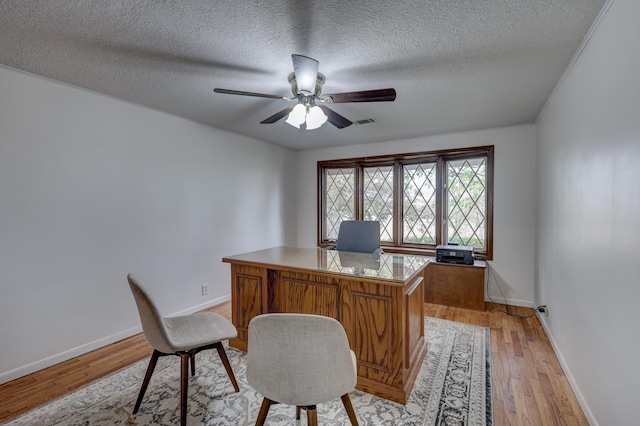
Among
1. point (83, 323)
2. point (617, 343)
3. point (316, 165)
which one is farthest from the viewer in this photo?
point (316, 165)

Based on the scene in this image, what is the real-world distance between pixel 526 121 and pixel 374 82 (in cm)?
225

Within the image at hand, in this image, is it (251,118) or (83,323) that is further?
(251,118)

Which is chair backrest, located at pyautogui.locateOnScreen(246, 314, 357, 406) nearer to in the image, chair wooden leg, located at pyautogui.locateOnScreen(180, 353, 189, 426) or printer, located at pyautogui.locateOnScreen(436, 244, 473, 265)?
chair wooden leg, located at pyautogui.locateOnScreen(180, 353, 189, 426)

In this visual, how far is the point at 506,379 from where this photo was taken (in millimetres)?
2080

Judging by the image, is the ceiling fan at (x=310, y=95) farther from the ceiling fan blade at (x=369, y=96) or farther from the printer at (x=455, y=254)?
the printer at (x=455, y=254)

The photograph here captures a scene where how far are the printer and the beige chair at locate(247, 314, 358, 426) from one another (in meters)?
2.88

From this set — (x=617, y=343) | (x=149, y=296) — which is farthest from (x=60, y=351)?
(x=617, y=343)

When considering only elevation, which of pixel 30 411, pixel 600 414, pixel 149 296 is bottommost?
pixel 30 411

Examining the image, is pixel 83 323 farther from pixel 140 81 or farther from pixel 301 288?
pixel 140 81

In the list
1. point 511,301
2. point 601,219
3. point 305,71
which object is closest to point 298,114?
point 305,71

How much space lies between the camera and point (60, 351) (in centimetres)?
236

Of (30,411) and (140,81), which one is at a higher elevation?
(140,81)

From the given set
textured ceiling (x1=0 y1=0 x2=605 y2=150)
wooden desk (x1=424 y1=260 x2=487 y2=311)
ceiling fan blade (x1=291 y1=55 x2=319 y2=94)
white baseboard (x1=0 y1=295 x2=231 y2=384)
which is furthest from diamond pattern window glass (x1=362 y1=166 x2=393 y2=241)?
white baseboard (x1=0 y1=295 x2=231 y2=384)

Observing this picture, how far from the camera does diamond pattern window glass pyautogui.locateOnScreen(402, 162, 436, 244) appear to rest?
4.16 metres
